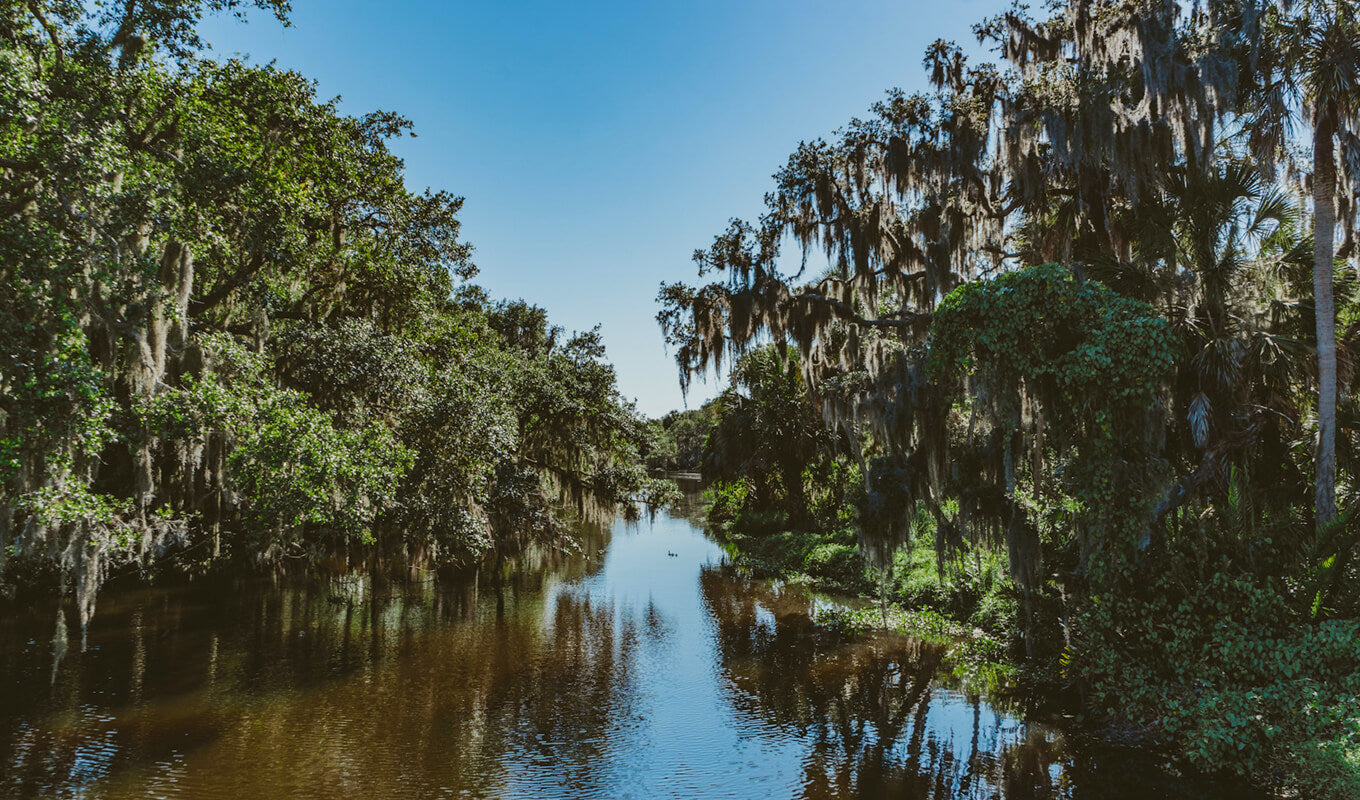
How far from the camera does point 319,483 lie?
1355 centimetres

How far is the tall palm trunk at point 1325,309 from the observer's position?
9.36 meters

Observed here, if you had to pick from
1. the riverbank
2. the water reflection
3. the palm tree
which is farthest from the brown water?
the palm tree

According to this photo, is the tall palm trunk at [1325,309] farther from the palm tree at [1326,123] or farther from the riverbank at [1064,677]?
the riverbank at [1064,677]

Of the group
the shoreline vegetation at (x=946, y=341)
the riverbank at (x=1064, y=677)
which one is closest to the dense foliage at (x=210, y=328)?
the shoreline vegetation at (x=946, y=341)

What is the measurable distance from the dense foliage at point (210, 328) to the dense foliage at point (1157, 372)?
11.1 metres

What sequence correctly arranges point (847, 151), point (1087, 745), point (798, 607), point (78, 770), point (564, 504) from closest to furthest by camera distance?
1. point (78, 770)
2. point (1087, 745)
3. point (847, 151)
4. point (798, 607)
5. point (564, 504)

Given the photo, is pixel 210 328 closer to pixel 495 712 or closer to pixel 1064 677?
pixel 495 712

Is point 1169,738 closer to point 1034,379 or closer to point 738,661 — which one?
point 1034,379

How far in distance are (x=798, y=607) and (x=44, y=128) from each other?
61.6 feet

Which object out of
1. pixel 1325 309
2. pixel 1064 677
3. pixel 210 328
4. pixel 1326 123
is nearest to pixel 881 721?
pixel 1064 677

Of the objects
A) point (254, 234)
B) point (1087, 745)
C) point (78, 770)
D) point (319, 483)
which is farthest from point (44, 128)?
point (1087, 745)

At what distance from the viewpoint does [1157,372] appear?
9789mm

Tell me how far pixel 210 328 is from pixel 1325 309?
19830 mm

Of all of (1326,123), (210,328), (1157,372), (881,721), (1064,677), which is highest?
(1326,123)
